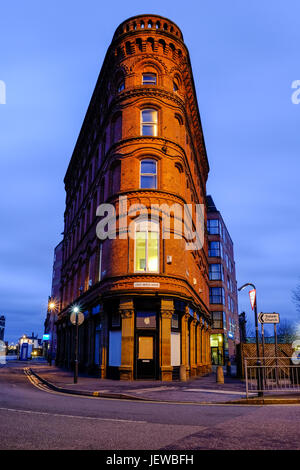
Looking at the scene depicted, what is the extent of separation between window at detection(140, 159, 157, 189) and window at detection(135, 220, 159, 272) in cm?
249

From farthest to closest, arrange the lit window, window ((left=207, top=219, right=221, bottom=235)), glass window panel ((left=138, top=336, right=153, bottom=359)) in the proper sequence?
window ((left=207, top=219, right=221, bottom=235)) → the lit window → glass window panel ((left=138, top=336, right=153, bottom=359))

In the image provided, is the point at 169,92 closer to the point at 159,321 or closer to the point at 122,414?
the point at 159,321

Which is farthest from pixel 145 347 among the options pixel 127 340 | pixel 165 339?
pixel 165 339

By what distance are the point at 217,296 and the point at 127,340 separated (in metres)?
45.6

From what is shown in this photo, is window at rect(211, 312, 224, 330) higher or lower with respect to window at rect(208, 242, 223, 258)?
lower

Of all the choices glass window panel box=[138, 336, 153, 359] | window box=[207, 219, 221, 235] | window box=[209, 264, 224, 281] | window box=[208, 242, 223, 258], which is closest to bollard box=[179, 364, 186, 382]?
glass window panel box=[138, 336, 153, 359]

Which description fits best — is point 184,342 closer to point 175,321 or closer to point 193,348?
point 175,321

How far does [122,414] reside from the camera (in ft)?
30.3

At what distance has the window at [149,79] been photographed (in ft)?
86.6

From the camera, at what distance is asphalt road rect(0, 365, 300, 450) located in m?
6.06

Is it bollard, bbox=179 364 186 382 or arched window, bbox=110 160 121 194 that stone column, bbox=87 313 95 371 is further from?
arched window, bbox=110 160 121 194

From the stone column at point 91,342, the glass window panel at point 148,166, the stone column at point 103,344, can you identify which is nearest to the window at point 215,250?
the stone column at point 91,342

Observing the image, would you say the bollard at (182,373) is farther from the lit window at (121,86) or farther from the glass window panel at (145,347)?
the lit window at (121,86)
